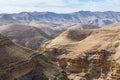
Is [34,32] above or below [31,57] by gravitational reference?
below

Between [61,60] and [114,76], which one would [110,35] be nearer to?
[61,60]

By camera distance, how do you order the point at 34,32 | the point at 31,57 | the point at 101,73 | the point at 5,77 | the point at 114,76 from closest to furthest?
1. the point at 5,77
2. the point at 31,57
3. the point at 114,76
4. the point at 101,73
5. the point at 34,32

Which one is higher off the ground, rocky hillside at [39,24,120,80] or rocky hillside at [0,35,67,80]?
rocky hillside at [0,35,67,80]

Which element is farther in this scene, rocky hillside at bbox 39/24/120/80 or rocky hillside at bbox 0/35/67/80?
rocky hillside at bbox 39/24/120/80

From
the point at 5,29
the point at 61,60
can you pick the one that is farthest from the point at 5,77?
the point at 5,29

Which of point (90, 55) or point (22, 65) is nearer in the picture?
point (22, 65)

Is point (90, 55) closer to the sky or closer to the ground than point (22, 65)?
closer to the ground
